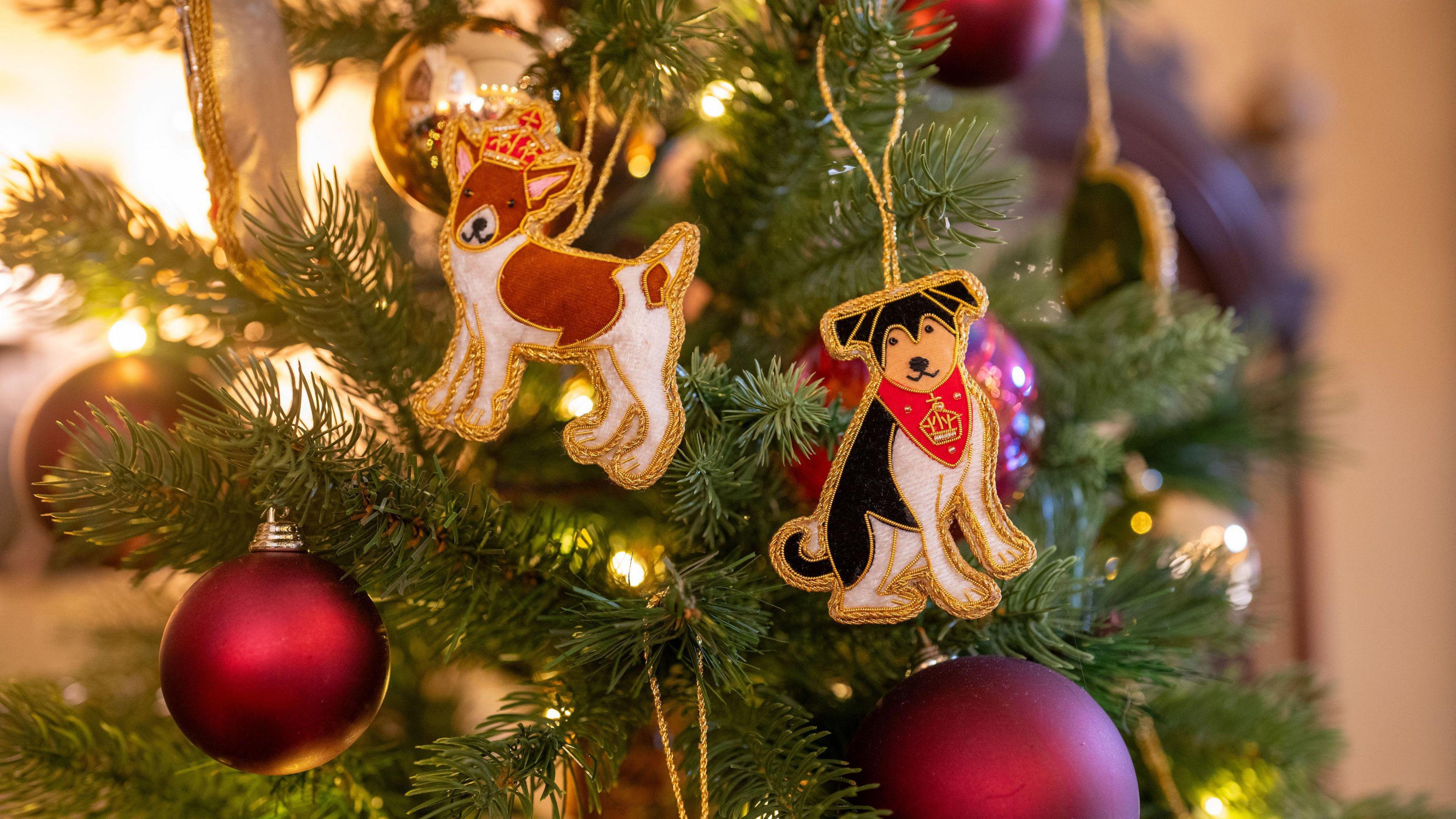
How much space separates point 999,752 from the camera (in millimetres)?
305

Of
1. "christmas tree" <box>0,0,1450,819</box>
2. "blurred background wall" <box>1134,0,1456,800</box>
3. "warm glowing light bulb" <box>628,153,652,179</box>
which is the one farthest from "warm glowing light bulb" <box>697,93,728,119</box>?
"blurred background wall" <box>1134,0,1456,800</box>

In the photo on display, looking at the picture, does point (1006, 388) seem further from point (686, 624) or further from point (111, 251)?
point (111, 251)

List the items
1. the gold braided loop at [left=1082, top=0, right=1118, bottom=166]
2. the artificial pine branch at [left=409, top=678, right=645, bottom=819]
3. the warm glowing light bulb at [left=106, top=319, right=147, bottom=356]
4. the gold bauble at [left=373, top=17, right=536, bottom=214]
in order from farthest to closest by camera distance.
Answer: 1. the gold braided loop at [left=1082, top=0, right=1118, bottom=166]
2. the warm glowing light bulb at [left=106, top=319, right=147, bottom=356]
3. the gold bauble at [left=373, top=17, right=536, bottom=214]
4. the artificial pine branch at [left=409, top=678, right=645, bottom=819]

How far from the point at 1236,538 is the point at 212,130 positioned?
2.22 ft

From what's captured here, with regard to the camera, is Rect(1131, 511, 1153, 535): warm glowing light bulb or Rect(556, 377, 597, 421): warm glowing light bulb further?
Rect(1131, 511, 1153, 535): warm glowing light bulb

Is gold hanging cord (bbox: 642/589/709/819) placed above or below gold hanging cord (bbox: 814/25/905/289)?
below

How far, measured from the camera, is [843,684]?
0.40 m

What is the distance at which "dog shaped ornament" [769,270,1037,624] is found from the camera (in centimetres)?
34

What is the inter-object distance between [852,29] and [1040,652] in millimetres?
276

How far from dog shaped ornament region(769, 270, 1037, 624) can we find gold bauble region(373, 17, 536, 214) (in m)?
0.20

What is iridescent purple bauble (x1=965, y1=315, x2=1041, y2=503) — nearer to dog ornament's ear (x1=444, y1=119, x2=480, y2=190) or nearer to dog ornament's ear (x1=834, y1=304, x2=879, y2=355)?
dog ornament's ear (x1=834, y1=304, x2=879, y2=355)

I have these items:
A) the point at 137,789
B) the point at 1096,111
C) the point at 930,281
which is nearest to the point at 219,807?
the point at 137,789

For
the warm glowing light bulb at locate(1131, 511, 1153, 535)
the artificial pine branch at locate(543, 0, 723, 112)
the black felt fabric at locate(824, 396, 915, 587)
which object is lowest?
the warm glowing light bulb at locate(1131, 511, 1153, 535)

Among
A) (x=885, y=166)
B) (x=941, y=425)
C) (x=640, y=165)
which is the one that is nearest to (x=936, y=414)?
(x=941, y=425)
